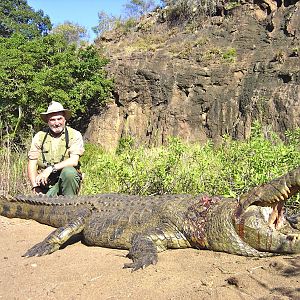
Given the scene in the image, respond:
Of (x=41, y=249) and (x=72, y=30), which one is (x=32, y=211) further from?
(x=72, y=30)

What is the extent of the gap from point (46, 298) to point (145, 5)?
44.4m

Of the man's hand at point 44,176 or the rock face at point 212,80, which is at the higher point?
the rock face at point 212,80

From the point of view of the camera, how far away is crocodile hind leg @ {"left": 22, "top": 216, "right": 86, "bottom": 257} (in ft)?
16.6

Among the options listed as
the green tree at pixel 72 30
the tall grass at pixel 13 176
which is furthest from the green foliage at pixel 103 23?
the tall grass at pixel 13 176

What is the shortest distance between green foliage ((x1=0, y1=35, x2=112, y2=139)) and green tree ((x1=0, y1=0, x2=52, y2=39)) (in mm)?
17420

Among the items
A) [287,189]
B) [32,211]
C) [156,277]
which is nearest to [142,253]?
[156,277]

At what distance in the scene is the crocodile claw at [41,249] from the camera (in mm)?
5020

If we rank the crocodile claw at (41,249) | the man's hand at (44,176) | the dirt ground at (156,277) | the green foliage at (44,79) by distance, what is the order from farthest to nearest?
the green foliage at (44,79) → the man's hand at (44,176) → the crocodile claw at (41,249) → the dirt ground at (156,277)

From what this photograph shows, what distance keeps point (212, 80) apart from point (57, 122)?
19.0m

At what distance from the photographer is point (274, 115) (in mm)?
21422

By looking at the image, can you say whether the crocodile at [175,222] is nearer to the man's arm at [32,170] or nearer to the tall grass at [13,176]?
the man's arm at [32,170]

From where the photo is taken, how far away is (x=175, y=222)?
15.5ft

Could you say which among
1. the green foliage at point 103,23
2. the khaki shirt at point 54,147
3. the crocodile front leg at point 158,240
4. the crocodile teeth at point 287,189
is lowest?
the crocodile front leg at point 158,240

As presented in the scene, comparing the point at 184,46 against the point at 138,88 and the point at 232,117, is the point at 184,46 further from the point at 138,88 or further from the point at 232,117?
the point at 232,117
